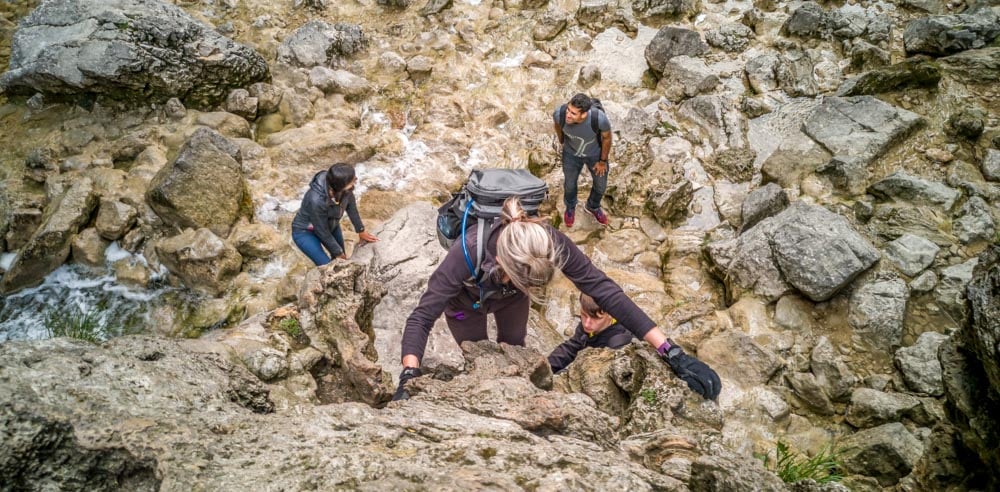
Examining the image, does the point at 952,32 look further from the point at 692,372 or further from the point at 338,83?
the point at 338,83

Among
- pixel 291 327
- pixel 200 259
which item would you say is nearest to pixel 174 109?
pixel 200 259

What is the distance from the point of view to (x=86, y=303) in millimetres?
7023

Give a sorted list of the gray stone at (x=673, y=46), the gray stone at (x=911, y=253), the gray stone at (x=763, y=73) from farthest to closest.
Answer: the gray stone at (x=673, y=46) → the gray stone at (x=763, y=73) → the gray stone at (x=911, y=253)

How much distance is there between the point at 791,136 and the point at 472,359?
622 centimetres

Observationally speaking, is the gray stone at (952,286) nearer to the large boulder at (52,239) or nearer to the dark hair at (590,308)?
the dark hair at (590,308)

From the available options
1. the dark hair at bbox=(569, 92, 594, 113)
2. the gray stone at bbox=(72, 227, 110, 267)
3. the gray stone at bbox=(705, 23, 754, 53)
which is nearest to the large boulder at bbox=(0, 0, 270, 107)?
the gray stone at bbox=(72, 227, 110, 267)

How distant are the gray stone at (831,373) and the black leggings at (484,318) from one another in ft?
9.63

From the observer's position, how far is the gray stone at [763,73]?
8.56 meters

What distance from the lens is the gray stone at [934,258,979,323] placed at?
17.4ft

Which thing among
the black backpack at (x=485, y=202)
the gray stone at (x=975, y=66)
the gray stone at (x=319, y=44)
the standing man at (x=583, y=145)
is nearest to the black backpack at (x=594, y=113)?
the standing man at (x=583, y=145)

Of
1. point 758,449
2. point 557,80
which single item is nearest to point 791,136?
point 557,80

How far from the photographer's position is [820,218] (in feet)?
20.1

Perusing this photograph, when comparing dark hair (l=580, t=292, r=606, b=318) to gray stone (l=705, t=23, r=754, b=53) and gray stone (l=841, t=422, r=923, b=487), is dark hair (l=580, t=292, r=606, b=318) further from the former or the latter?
gray stone (l=705, t=23, r=754, b=53)

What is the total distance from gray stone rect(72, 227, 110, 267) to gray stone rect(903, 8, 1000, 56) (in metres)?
12.0
